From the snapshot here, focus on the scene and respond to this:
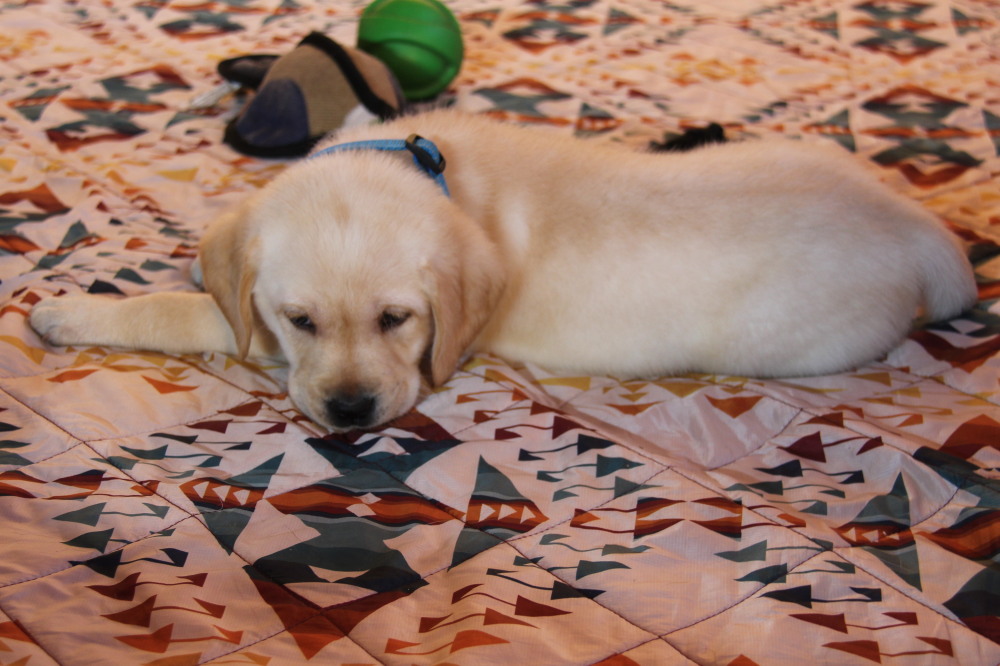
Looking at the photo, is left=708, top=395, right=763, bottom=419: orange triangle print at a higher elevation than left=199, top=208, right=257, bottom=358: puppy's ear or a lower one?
lower

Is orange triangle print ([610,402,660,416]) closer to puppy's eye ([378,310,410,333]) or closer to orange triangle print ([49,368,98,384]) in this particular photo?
puppy's eye ([378,310,410,333])

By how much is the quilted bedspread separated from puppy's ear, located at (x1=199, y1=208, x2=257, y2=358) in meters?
0.15

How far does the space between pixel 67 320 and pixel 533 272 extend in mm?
1310

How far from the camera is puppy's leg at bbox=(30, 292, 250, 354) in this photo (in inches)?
85.6

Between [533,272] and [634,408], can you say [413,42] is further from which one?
[634,408]

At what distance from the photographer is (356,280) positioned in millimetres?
1975

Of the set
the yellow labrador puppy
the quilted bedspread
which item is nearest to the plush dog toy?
the quilted bedspread

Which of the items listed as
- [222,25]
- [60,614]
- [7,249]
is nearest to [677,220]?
[60,614]

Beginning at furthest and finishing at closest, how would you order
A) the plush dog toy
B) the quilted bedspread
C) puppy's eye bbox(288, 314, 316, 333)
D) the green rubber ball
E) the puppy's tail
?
the green rubber ball < the plush dog toy < the puppy's tail < puppy's eye bbox(288, 314, 316, 333) < the quilted bedspread

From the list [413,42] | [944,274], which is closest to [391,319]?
[944,274]

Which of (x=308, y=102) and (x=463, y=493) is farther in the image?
(x=308, y=102)

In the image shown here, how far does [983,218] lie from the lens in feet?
9.65

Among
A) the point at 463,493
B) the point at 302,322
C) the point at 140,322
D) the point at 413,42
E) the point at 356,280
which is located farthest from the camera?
the point at 413,42

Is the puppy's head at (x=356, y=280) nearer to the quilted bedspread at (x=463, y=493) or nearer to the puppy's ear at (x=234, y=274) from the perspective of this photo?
the puppy's ear at (x=234, y=274)
